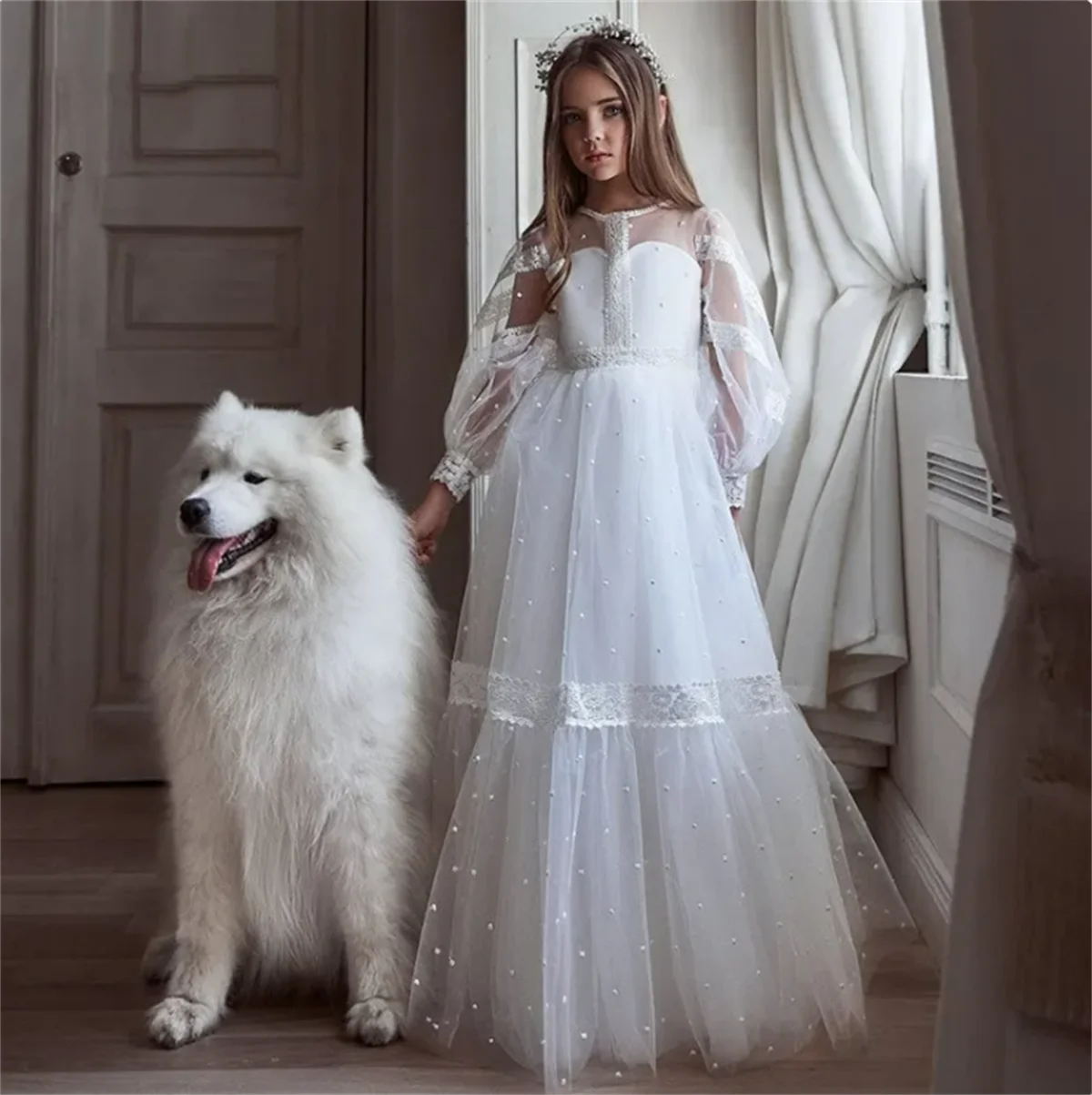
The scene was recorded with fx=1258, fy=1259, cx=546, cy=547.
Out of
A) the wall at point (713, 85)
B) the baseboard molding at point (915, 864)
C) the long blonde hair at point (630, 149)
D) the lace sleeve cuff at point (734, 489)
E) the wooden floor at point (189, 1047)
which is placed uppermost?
the wall at point (713, 85)

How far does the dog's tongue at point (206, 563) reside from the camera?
1587 millimetres

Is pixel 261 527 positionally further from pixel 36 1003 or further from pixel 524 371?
pixel 36 1003

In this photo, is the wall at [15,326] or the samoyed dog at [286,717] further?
the wall at [15,326]

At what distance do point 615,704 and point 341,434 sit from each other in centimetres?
52

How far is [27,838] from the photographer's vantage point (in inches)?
99.3

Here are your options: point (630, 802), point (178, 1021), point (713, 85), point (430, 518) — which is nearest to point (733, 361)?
point (430, 518)

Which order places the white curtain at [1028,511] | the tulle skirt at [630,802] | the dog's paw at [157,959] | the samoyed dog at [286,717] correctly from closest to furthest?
the white curtain at [1028,511], the tulle skirt at [630,802], the samoyed dog at [286,717], the dog's paw at [157,959]

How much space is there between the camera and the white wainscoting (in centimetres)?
171

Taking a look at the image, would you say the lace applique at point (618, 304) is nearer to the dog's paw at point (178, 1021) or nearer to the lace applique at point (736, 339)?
the lace applique at point (736, 339)

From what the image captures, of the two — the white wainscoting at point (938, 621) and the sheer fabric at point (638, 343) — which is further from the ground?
the sheer fabric at point (638, 343)

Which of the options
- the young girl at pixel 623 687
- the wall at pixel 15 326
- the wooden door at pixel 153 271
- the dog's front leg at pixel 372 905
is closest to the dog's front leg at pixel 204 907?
the dog's front leg at pixel 372 905

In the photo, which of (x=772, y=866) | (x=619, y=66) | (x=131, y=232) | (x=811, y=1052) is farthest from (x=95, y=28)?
(x=811, y=1052)

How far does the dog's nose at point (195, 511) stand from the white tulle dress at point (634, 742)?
0.38 metres

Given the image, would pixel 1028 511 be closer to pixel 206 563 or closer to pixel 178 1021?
pixel 206 563
